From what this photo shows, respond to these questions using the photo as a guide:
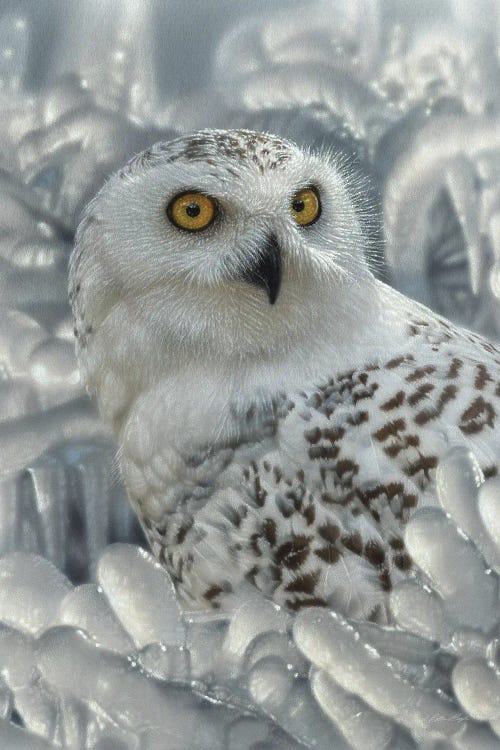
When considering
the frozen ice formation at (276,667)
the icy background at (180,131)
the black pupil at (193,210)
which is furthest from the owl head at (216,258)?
the frozen ice formation at (276,667)

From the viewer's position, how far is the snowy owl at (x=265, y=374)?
73 cm

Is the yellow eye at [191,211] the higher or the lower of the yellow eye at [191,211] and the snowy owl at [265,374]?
the higher

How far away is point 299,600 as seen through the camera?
0.73 meters

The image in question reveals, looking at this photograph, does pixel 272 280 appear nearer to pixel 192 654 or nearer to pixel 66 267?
pixel 66 267

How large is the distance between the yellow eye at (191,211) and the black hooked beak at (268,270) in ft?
0.16

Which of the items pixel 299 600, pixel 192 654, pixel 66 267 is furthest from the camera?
pixel 66 267

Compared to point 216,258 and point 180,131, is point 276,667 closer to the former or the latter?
point 216,258

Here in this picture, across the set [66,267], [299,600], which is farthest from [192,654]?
[66,267]

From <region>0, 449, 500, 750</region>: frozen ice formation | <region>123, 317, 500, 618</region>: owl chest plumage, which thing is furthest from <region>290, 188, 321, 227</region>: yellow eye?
<region>0, 449, 500, 750</region>: frozen ice formation

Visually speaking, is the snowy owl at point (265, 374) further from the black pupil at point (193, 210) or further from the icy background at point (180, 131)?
the icy background at point (180, 131)

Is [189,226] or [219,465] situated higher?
[189,226]

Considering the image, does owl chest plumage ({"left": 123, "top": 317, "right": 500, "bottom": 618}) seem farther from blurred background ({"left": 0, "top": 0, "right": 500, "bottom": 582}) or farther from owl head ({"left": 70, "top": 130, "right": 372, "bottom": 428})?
blurred background ({"left": 0, "top": 0, "right": 500, "bottom": 582})

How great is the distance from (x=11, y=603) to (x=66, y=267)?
22.0 inches

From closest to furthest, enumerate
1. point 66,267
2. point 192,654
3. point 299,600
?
point 192,654, point 299,600, point 66,267
